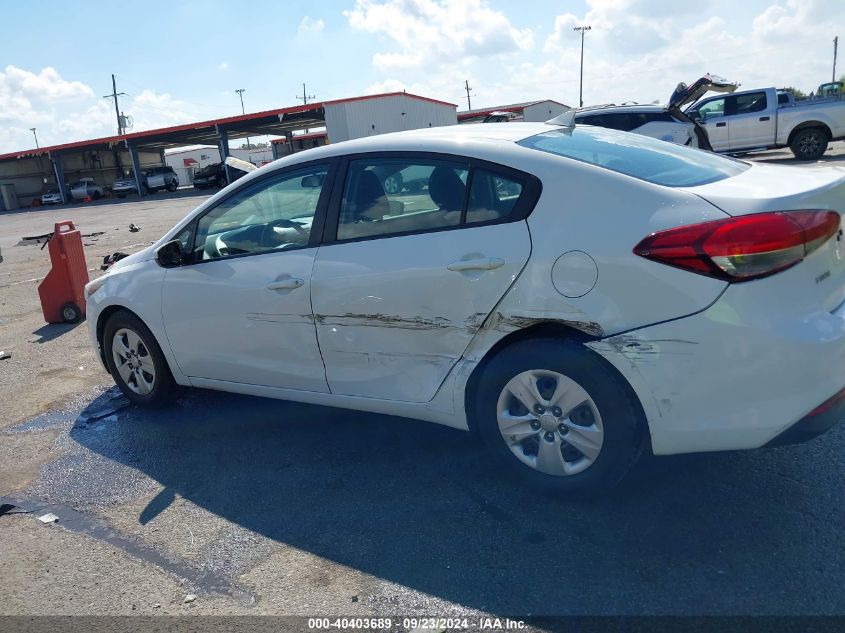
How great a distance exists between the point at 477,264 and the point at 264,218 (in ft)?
5.23

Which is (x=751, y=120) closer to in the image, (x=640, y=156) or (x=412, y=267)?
(x=640, y=156)

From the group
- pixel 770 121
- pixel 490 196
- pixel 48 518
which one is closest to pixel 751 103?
pixel 770 121

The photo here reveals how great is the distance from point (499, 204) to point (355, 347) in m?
1.06

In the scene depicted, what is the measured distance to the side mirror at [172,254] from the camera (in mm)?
4414

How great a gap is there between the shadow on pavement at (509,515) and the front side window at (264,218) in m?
1.18

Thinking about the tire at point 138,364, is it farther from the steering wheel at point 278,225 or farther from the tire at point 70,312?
the tire at point 70,312

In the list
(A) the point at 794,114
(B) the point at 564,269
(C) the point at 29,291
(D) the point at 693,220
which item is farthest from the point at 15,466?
(A) the point at 794,114

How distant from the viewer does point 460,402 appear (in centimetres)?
340

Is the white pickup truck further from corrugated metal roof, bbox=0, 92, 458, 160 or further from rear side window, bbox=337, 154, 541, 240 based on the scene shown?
corrugated metal roof, bbox=0, 92, 458, 160

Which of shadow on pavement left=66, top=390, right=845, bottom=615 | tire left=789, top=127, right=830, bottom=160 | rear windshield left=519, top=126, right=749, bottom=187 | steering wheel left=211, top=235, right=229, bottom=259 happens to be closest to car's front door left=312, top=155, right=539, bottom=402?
rear windshield left=519, top=126, right=749, bottom=187

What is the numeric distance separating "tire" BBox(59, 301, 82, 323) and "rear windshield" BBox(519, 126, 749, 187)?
6342 mm

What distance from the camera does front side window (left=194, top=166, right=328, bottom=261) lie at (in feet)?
12.9

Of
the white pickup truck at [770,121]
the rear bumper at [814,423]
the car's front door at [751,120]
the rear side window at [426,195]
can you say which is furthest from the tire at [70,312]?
the car's front door at [751,120]

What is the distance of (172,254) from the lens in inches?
174
